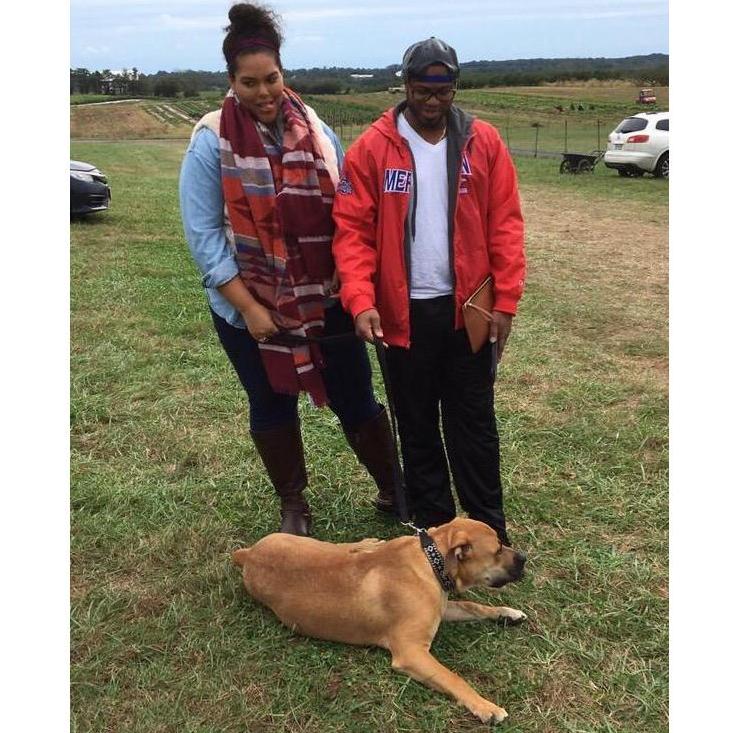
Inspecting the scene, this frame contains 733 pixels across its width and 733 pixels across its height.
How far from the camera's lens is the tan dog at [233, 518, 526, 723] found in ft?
8.98

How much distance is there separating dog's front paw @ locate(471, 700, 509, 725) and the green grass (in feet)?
0.10

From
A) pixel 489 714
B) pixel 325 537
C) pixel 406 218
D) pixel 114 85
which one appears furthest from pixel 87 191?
pixel 114 85

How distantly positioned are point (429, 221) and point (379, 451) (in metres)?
1.21

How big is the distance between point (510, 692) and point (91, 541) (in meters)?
1.98

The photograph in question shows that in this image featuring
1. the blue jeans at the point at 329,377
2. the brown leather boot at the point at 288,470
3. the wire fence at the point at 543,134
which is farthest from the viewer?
the wire fence at the point at 543,134

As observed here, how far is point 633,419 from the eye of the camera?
4.71m

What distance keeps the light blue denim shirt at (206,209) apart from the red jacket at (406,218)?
0.42 metres

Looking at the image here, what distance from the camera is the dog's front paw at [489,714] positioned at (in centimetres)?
251

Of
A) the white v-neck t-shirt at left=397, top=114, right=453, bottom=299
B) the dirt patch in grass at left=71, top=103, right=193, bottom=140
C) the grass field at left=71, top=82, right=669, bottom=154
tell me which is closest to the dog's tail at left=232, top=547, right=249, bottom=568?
the white v-neck t-shirt at left=397, top=114, right=453, bottom=299

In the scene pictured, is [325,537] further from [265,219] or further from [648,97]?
[648,97]

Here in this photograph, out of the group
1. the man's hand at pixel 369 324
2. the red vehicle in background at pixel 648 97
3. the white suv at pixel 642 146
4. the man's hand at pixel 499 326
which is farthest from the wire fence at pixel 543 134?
the man's hand at pixel 369 324

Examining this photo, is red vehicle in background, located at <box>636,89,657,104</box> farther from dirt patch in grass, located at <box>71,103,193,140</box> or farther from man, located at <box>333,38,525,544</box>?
man, located at <box>333,38,525,544</box>

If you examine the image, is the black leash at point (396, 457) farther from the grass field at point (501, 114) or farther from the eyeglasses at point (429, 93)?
the grass field at point (501, 114)

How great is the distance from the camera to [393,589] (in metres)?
2.78
